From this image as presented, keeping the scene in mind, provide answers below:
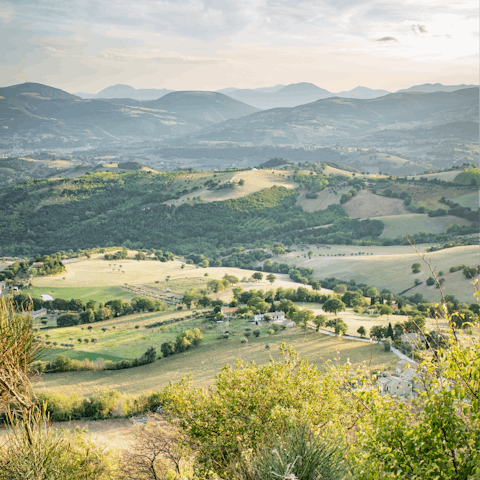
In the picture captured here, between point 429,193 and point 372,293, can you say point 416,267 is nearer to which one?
point 372,293

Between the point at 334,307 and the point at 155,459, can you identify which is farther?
the point at 334,307

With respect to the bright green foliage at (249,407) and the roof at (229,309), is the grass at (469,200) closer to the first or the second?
the roof at (229,309)

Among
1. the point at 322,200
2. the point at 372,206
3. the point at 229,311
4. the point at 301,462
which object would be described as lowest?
the point at 229,311

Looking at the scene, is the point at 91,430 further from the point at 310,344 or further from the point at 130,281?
the point at 130,281

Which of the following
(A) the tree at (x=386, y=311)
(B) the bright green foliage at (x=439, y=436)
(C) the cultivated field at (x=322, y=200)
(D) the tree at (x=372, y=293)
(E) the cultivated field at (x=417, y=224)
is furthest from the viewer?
(C) the cultivated field at (x=322, y=200)

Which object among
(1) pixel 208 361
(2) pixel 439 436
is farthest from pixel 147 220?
(2) pixel 439 436

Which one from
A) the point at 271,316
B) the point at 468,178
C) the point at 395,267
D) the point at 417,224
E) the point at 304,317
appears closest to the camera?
the point at 304,317

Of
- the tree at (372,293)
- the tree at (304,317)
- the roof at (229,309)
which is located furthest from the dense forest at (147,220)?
the tree at (304,317)
